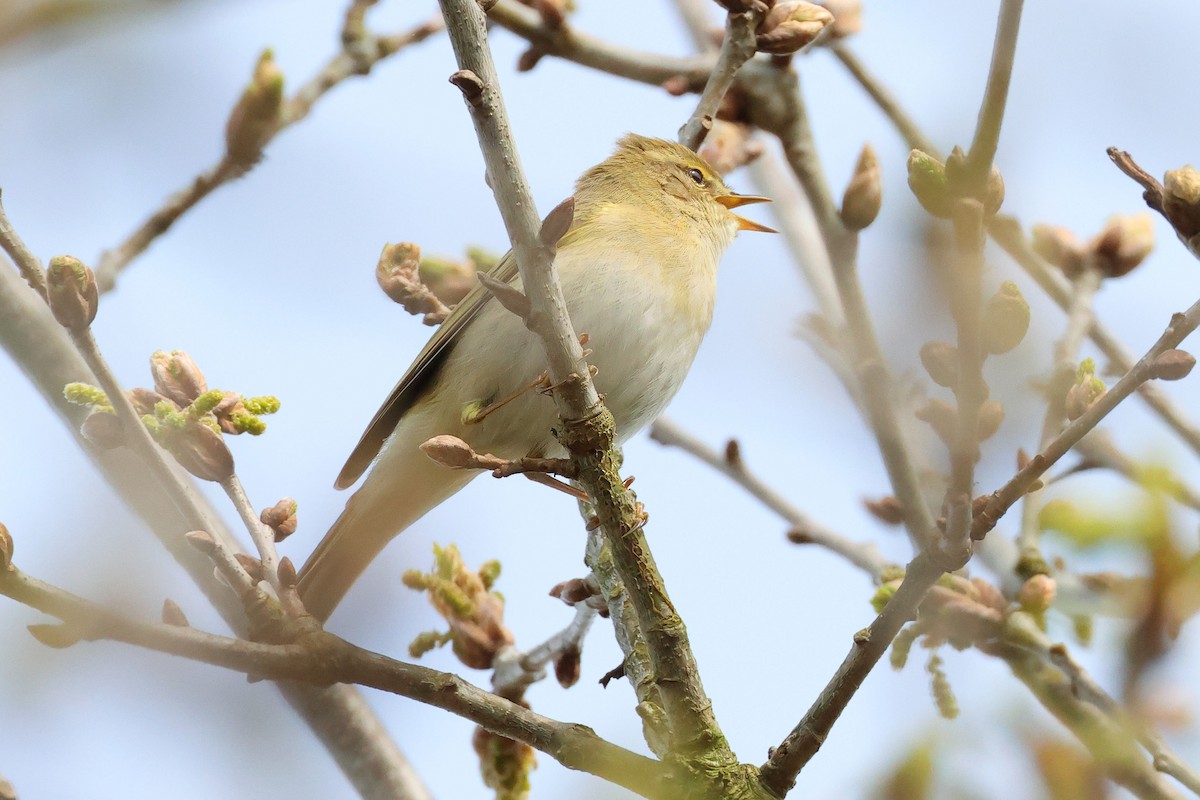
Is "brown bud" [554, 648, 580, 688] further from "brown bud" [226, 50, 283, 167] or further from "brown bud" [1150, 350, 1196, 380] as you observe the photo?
"brown bud" [1150, 350, 1196, 380]

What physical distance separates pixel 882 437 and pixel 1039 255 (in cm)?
116

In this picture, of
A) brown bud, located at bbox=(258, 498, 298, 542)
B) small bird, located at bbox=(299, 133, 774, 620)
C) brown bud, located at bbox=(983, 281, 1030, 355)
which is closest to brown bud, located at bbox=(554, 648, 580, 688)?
small bird, located at bbox=(299, 133, 774, 620)

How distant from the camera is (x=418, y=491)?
4168 mm

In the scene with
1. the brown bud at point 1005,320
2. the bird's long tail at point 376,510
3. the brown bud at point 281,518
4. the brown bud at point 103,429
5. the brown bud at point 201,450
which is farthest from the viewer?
the bird's long tail at point 376,510

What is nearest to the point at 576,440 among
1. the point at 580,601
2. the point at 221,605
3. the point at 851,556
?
the point at 221,605

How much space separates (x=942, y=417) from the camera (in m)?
2.18

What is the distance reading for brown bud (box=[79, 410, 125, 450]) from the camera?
8.30 ft

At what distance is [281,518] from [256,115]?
1.27m

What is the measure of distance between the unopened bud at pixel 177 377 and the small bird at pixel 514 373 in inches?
44.1

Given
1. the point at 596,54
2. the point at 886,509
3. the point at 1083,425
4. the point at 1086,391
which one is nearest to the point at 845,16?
the point at 596,54

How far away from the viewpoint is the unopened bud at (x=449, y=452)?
9.87 ft

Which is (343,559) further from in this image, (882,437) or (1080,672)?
(1080,672)

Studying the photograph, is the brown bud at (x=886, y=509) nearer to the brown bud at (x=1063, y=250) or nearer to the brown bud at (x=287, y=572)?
the brown bud at (x=1063, y=250)

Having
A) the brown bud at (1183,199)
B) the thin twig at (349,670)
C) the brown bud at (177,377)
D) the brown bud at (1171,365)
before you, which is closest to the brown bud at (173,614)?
the thin twig at (349,670)
